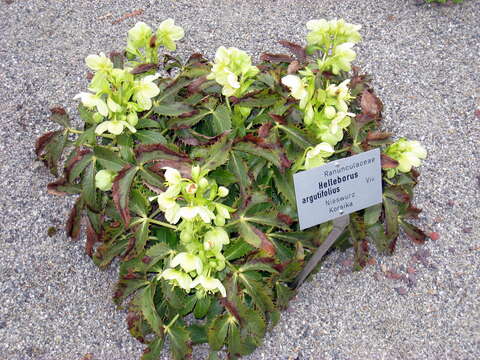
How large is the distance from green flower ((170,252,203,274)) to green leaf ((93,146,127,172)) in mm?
398

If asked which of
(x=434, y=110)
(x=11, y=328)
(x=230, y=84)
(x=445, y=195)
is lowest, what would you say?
(x=11, y=328)

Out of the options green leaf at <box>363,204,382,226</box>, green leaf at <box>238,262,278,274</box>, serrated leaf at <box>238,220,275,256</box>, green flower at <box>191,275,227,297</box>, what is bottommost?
green leaf at <box>238,262,278,274</box>

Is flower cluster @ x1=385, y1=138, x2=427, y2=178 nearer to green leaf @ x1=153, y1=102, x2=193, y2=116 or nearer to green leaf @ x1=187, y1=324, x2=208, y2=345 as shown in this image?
green leaf @ x1=153, y1=102, x2=193, y2=116

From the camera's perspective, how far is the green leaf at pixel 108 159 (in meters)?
1.79

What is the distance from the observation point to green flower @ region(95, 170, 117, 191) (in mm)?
1812

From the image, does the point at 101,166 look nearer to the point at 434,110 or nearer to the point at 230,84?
the point at 230,84

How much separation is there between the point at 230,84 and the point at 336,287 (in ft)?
3.06

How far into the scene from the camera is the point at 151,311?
182cm

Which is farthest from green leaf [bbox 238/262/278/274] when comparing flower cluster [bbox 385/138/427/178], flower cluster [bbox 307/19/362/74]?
flower cluster [bbox 307/19/362/74]

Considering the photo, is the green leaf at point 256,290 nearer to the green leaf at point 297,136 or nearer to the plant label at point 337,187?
the plant label at point 337,187

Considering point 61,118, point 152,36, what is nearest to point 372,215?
point 152,36

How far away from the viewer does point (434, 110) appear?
2699mm

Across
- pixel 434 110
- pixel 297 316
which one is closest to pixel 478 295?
pixel 297 316

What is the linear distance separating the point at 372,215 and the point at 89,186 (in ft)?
3.28
